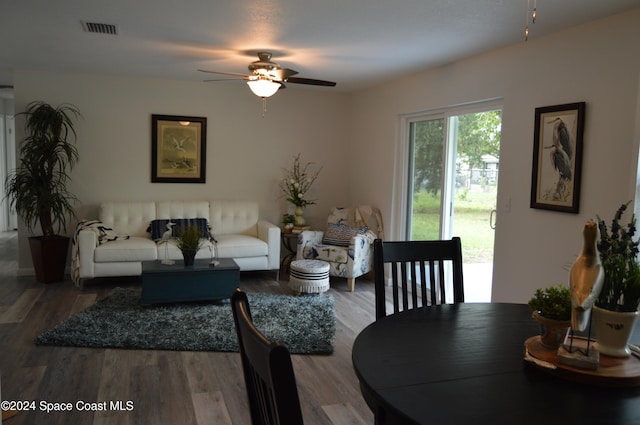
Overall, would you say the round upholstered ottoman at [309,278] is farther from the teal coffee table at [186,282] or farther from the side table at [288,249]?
the side table at [288,249]

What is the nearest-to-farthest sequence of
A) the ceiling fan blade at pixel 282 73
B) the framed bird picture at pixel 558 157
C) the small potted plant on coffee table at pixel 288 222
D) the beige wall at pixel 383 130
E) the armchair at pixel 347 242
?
the beige wall at pixel 383 130 < the framed bird picture at pixel 558 157 < the ceiling fan blade at pixel 282 73 < the armchair at pixel 347 242 < the small potted plant on coffee table at pixel 288 222

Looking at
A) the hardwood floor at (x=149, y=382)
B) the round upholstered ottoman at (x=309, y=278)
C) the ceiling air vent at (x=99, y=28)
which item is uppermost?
the ceiling air vent at (x=99, y=28)

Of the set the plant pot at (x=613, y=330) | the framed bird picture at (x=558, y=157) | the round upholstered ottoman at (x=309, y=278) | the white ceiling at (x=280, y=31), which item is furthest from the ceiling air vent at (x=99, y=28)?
the plant pot at (x=613, y=330)

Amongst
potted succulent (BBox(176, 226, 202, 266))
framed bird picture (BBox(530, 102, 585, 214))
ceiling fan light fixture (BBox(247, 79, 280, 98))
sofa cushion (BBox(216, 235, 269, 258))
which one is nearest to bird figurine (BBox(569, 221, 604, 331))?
framed bird picture (BBox(530, 102, 585, 214))

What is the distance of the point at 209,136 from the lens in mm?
6051

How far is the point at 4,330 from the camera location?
3777 mm

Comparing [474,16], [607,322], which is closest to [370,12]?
[474,16]

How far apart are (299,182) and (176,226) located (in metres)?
1.71

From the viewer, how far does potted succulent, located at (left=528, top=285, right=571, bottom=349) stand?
1361 millimetres

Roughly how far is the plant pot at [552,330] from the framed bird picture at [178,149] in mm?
5137

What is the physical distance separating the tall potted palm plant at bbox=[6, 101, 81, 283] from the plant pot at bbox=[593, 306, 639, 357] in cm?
514

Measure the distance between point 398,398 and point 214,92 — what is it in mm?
5432

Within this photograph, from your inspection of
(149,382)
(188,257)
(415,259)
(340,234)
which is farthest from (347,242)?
(415,259)

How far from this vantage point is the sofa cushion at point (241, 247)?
5.32 m
